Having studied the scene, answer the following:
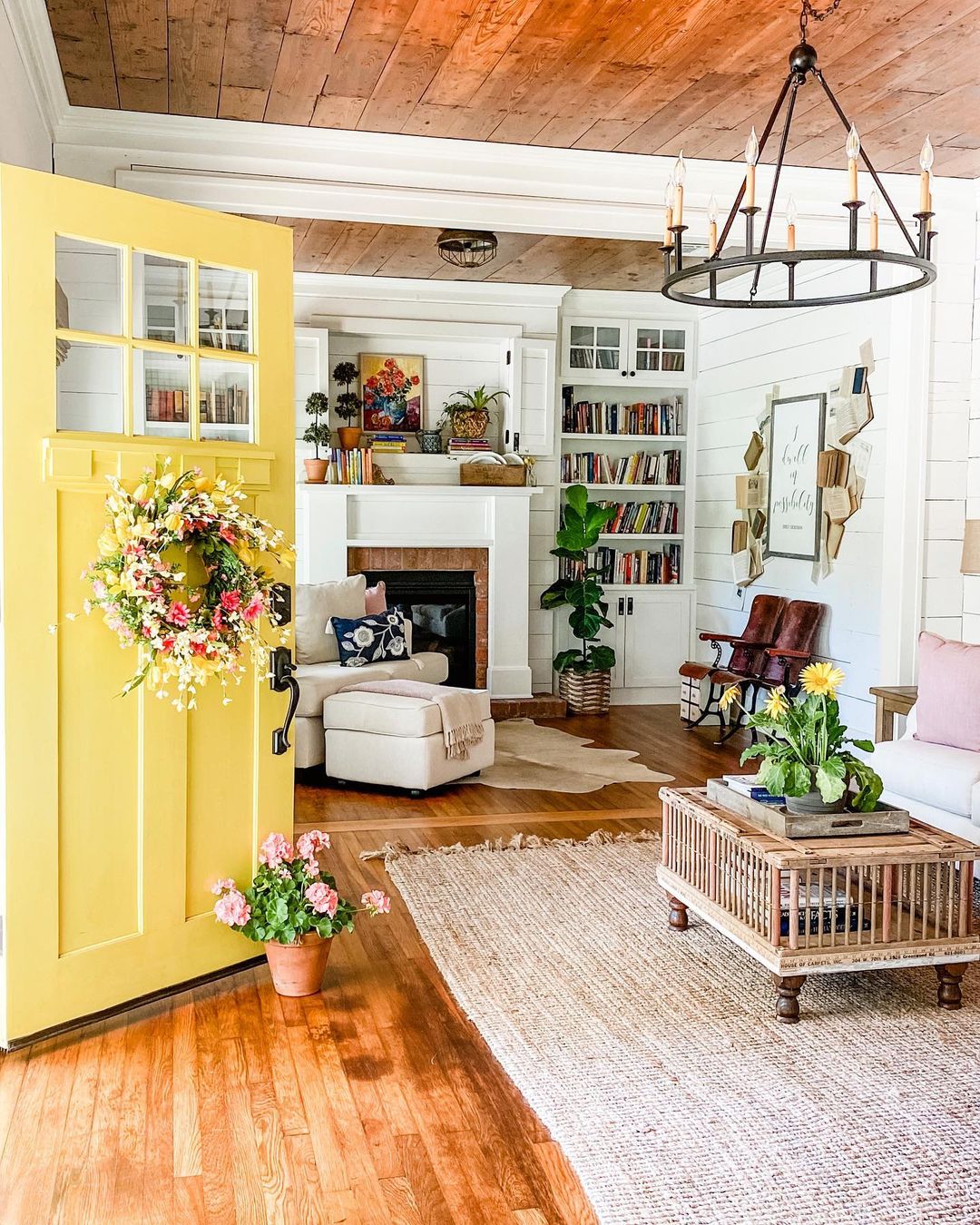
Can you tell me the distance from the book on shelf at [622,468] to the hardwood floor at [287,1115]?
17.3ft

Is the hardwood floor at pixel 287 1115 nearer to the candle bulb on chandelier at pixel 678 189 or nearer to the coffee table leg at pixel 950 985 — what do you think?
the coffee table leg at pixel 950 985

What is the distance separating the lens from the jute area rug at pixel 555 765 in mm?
5965

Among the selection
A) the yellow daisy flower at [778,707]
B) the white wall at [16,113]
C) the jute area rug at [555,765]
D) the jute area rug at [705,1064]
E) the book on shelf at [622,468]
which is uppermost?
the white wall at [16,113]

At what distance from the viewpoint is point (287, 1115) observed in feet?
8.52

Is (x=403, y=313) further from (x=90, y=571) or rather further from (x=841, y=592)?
(x=90, y=571)

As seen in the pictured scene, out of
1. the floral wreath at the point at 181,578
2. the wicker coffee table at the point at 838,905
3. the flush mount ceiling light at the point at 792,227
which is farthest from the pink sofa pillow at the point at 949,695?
the floral wreath at the point at 181,578

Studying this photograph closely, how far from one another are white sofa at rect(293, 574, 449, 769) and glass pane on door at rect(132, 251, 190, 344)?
2.98 m

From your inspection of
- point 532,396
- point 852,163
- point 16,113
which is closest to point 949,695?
point 852,163

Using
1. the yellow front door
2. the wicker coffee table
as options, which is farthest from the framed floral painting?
the wicker coffee table

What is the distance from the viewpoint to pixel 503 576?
8.05 metres

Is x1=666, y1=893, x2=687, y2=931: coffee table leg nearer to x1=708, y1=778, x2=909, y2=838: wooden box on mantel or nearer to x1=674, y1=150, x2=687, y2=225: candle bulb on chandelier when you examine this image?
x1=708, y1=778, x2=909, y2=838: wooden box on mantel

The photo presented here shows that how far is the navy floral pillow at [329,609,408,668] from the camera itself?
6578 millimetres

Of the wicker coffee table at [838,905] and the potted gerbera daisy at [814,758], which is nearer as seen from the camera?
the wicker coffee table at [838,905]

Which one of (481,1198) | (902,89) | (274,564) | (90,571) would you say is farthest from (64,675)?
(902,89)
